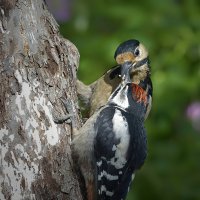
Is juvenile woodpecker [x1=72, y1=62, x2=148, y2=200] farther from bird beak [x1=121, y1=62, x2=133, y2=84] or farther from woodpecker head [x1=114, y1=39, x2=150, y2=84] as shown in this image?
woodpecker head [x1=114, y1=39, x2=150, y2=84]

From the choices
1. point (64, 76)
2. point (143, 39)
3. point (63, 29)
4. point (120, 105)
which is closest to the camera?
point (64, 76)

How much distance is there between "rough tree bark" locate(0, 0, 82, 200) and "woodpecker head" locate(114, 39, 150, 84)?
560mm

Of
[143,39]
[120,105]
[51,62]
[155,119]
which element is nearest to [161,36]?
[143,39]

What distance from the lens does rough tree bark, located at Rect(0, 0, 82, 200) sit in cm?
351

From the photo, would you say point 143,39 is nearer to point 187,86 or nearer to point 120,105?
point 187,86

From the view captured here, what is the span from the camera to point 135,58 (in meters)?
4.43

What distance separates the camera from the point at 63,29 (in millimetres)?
6758

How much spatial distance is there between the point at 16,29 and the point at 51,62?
0.29 meters

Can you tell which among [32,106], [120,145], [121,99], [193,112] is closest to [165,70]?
[193,112]

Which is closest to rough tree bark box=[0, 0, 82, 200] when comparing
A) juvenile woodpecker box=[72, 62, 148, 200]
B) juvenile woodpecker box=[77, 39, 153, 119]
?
juvenile woodpecker box=[72, 62, 148, 200]

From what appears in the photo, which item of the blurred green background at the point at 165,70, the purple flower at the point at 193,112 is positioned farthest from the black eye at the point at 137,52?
the purple flower at the point at 193,112

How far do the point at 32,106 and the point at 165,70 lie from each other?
2.85 m

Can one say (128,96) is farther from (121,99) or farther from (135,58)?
(135,58)

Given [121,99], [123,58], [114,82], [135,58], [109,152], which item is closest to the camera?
[109,152]
